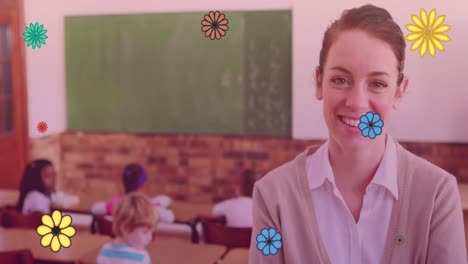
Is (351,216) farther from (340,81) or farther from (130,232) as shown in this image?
(130,232)

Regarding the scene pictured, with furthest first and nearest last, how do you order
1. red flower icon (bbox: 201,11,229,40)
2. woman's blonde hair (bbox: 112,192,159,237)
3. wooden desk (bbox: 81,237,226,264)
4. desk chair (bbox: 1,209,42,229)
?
desk chair (bbox: 1,209,42,229) → wooden desk (bbox: 81,237,226,264) → woman's blonde hair (bbox: 112,192,159,237) → red flower icon (bbox: 201,11,229,40)

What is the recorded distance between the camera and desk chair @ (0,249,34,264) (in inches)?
78.5

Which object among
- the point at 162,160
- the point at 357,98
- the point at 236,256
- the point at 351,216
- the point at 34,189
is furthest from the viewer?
the point at 162,160

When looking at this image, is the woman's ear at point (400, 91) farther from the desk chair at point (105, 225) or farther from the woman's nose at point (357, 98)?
the desk chair at point (105, 225)

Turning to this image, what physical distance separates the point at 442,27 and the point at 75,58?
269 cm

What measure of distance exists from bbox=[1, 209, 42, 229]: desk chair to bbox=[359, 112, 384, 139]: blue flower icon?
1963mm

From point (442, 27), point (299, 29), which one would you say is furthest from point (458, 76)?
point (442, 27)

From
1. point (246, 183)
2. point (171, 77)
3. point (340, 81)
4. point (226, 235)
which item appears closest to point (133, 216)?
point (226, 235)

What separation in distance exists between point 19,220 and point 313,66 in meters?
1.92

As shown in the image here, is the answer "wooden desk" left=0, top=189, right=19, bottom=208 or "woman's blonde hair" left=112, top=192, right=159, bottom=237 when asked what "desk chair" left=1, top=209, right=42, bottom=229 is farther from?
"woman's blonde hair" left=112, top=192, right=159, bottom=237

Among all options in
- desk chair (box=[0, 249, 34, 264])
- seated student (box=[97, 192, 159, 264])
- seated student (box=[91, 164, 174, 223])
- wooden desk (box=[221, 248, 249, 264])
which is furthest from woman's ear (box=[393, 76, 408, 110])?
seated student (box=[91, 164, 174, 223])

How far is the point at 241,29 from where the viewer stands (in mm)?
3096

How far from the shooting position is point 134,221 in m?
1.88

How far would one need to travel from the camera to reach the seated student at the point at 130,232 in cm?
187
